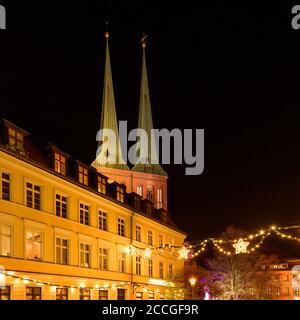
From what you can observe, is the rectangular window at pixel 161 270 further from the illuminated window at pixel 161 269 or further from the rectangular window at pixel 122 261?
the rectangular window at pixel 122 261

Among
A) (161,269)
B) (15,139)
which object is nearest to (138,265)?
(161,269)

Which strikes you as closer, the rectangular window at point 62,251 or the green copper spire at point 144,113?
the rectangular window at point 62,251

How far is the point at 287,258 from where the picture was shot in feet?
328

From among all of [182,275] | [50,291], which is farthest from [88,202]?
[182,275]

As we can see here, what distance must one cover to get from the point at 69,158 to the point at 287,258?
73803 millimetres

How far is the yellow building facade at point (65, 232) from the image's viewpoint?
26.7 m

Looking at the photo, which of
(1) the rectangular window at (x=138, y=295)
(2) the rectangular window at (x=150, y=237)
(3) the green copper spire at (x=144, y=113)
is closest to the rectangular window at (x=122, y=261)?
(1) the rectangular window at (x=138, y=295)

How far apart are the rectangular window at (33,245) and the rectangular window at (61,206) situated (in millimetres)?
2671

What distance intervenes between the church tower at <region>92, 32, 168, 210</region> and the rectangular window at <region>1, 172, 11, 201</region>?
201 ft

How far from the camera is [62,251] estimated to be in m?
31.7

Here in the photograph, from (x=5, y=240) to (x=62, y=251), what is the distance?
6.00 meters

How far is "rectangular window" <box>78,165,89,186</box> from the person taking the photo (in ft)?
117

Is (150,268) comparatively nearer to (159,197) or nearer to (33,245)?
(33,245)
